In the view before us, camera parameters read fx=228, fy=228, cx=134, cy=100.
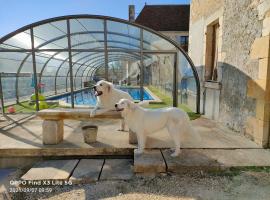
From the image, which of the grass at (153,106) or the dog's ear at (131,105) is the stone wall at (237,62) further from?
the dog's ear at (131,105)

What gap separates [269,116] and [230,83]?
4.76 feet

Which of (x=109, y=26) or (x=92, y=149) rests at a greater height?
(x=109, y=26)

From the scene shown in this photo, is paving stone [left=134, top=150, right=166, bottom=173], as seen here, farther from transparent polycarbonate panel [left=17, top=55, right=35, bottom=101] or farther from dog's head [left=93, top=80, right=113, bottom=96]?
transparent polycarbonate panel [left=17, top=55, right=35, bottom=101]

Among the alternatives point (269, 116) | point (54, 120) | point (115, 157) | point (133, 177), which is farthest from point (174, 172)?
point (54, 120)

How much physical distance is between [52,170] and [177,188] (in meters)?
1.92

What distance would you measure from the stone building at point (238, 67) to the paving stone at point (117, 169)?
8.14 feet

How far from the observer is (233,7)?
5.14 meters

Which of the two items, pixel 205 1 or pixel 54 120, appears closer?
pixel 54 120

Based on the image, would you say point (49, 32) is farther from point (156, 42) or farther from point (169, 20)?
point (169, 20)

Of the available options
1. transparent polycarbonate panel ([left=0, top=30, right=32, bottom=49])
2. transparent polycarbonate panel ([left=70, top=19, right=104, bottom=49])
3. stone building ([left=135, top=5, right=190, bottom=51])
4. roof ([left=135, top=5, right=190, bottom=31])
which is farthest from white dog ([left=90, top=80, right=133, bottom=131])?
roof ([left=135, top=5, right=190, bottom=31])

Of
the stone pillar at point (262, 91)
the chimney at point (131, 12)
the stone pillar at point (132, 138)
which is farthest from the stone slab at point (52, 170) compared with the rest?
the chimney at point (131, 12)

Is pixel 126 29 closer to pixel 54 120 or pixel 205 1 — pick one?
pixel 205 1

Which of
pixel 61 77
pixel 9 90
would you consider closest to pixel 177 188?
pixel 9 90

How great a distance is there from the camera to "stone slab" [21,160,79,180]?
3352 mm
